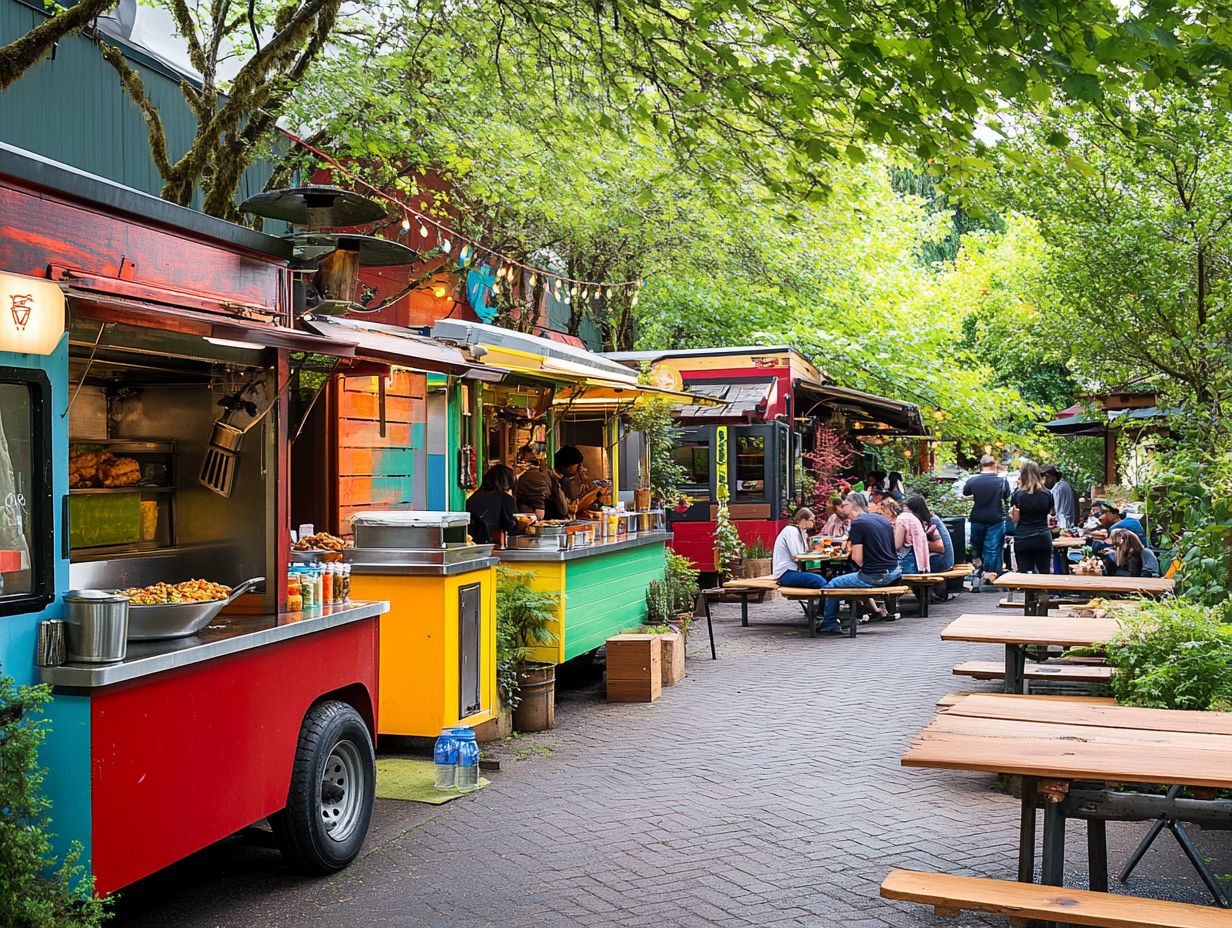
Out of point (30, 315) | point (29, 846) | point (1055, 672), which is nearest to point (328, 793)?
point (29, 846)

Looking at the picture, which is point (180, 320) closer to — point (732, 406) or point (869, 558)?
point (869, 558)

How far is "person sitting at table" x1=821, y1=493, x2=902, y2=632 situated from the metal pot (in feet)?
34.9

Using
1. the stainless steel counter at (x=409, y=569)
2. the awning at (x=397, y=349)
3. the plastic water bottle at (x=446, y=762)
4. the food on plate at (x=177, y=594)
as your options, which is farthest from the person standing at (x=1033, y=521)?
the food on plate at (x=177, y=594)

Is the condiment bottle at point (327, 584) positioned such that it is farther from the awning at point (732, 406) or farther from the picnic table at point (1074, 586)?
the awning at point (732, 406)

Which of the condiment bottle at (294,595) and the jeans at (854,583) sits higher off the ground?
the condiment bottle at (294,595)

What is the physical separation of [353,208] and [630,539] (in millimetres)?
5630

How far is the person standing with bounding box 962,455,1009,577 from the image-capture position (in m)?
17.4

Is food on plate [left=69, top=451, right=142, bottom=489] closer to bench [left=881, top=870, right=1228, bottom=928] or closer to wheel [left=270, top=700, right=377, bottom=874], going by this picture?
wheel [left=270, top=700, right=377, bottom=874]

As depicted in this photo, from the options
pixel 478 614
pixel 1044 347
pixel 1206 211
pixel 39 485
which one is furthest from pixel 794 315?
pixel 39 485

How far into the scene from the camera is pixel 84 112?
35.7 feet

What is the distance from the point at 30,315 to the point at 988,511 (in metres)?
15.4

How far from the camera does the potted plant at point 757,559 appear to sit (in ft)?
60.6

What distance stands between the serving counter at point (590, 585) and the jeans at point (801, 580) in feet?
8.09

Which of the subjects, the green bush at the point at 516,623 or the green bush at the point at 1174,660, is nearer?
the green bush at the point at 1174,660
